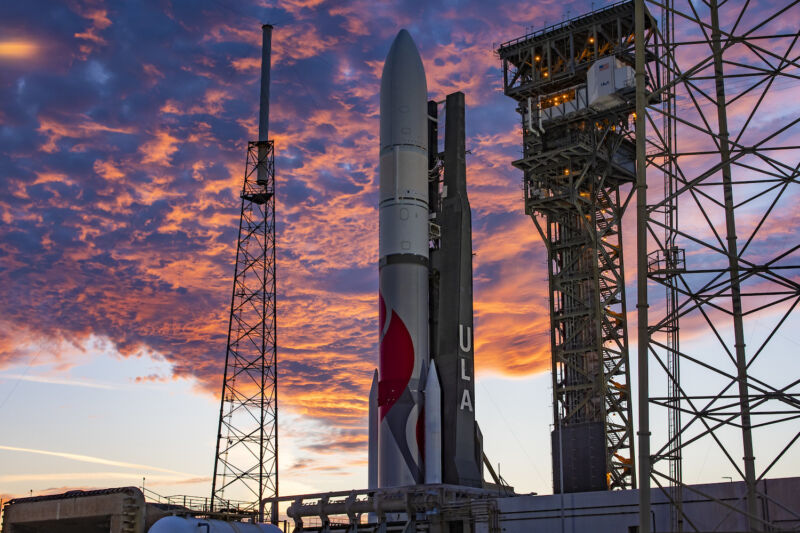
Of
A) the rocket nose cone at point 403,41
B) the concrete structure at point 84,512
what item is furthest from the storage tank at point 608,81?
the concrete structure at point 84,512

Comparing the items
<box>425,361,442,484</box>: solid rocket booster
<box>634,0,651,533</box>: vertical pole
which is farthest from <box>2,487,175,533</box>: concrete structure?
<box>634,0,651,533</box>: vertical pole

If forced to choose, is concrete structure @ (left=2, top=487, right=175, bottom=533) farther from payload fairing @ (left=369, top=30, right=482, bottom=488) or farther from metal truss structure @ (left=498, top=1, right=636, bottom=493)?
metal truss structure @ (left=498, top=1, right=636, bottom=493)

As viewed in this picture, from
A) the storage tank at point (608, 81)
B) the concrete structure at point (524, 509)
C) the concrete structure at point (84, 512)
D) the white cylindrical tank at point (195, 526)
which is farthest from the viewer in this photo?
the storage tank at point (608, 81)

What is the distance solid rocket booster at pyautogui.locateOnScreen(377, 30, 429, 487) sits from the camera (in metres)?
41.8

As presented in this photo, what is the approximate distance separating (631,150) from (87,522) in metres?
39.9

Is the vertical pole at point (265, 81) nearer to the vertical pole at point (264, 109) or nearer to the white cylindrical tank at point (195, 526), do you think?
the vertical pole at point (264, 109)

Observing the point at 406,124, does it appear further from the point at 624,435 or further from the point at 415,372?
the point at 624,435

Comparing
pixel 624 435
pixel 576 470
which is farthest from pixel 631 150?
pixel 576 470

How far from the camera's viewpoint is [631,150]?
58969mm

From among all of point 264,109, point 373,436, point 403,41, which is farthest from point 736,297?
point 264,109

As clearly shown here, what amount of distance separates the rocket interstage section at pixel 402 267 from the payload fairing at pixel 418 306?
5 cm

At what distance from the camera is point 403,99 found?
46.2m

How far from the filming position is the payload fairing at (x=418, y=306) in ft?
137

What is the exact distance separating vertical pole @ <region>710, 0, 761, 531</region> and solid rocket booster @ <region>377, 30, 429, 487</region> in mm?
19478
